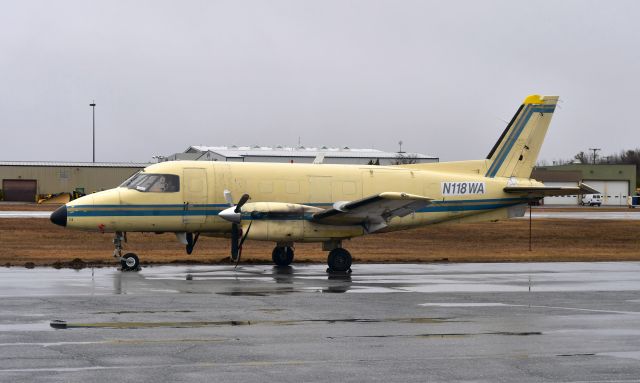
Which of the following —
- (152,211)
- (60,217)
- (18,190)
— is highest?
(18,190)

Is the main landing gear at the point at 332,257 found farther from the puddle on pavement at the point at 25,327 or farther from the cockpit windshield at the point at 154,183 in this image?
the puddle on pavement at the point at 25,327

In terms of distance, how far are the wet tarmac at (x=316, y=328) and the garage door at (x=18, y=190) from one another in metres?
Answer: 90.2

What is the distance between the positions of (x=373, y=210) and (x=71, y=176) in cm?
8826

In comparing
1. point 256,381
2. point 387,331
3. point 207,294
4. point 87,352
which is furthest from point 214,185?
point 256,381

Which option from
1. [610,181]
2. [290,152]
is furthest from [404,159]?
[610,181]

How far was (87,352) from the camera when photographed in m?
12.3

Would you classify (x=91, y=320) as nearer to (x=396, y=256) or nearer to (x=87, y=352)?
(x=87, y=352)

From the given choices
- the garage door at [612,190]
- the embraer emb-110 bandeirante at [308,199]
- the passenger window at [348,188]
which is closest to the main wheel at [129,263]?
the embraer emb-110 bandeirante at [308,199]

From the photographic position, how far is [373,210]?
1073 inches

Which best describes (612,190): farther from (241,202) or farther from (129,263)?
(129,263)

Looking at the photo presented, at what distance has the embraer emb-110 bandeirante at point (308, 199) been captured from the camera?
2661cm

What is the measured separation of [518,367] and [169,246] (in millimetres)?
29723

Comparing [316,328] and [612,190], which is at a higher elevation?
[612,190]

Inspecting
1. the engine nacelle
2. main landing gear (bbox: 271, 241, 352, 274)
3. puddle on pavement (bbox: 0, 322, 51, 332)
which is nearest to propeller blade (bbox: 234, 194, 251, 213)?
the engine nacelle
